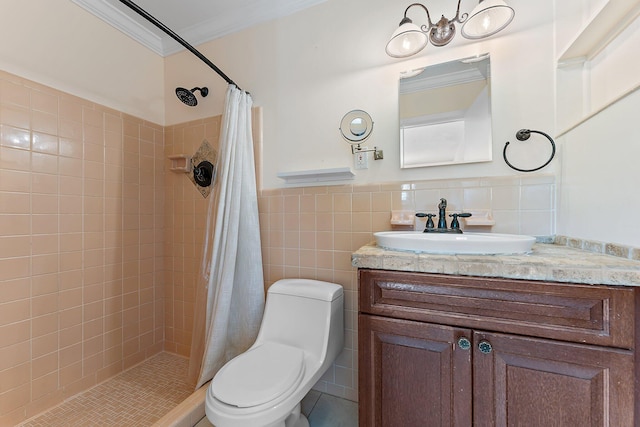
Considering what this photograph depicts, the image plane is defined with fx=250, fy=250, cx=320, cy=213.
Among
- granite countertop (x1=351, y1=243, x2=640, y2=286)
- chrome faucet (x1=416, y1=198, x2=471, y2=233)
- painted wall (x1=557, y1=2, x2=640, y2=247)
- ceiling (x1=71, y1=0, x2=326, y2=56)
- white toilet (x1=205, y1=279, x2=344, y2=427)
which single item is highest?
ceiling (x1=71, y1=0, x2=326, y2=56)

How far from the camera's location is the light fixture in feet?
3.59

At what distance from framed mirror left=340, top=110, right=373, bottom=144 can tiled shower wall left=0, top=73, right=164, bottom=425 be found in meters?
1.57

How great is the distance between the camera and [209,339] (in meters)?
1.46

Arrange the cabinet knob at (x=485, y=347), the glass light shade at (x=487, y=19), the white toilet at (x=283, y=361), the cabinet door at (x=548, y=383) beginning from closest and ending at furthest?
1. the cabinet door at (x=548, y=383)
2. the cabinet knob at (x=485, y=347)
3. the white toilet at (x=283, y=361)
4. the glass light shade at (x=487, y=19)

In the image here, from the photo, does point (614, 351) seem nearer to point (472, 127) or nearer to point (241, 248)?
point (472, 127)

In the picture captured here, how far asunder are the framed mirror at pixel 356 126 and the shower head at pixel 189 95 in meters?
1.14

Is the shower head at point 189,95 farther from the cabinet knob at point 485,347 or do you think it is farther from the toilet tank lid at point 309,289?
the cabinet knob at point 485,347

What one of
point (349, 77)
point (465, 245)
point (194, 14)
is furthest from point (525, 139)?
point (194, 14)

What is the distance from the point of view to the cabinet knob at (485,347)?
761 mm

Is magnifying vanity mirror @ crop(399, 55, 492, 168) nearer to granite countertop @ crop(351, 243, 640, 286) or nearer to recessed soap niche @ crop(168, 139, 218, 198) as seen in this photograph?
granite countertop @ crop(351, 243, 640, 286)

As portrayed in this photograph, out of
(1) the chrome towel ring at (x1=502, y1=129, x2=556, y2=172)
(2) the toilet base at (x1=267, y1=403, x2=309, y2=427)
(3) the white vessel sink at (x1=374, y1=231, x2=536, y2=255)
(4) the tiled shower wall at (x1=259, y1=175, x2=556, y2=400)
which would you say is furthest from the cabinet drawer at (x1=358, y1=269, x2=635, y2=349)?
(2) the toilet base at (x1=267, y1=403, x2=309, y2=427)

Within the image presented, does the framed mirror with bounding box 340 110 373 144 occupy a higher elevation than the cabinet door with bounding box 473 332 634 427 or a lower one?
higher

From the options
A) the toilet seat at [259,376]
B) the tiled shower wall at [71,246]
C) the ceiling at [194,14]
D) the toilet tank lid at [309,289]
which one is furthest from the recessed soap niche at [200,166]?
the toilet seat at [259,376]

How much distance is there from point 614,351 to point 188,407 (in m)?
1.66
